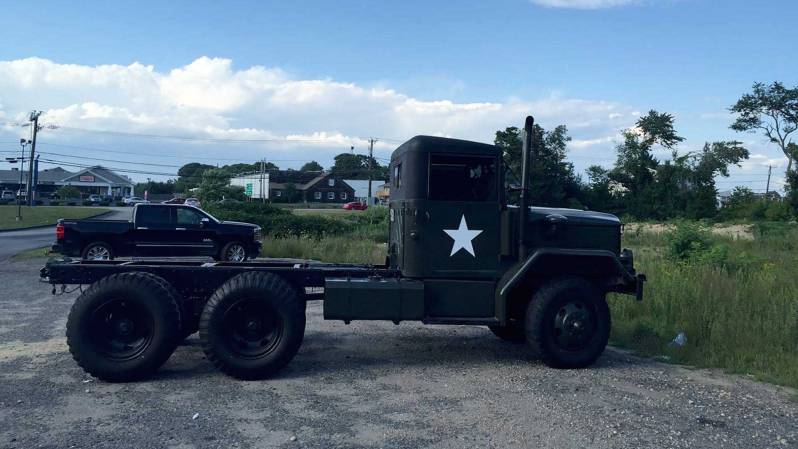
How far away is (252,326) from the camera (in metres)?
6.83

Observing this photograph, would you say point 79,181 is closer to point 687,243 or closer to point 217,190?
point 217,190

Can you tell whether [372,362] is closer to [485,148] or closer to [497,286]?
[497,286]

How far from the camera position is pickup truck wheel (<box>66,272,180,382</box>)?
21.5ft

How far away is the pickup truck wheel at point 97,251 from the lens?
55.2 ft

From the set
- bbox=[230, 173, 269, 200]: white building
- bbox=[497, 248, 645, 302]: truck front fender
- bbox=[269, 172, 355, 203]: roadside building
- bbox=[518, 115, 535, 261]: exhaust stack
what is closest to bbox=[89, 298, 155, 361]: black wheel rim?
bbox=[497, 248, 645, 302]: truck front fender

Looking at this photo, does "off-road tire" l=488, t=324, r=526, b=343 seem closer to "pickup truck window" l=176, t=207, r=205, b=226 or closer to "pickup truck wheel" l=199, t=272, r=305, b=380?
"pickup truck wheel" l=199, t=272, r=305, b=380

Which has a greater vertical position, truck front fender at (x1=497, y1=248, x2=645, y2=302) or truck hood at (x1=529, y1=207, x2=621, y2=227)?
truck hood at (x1=529, y1=207, x2=621, y2=227)

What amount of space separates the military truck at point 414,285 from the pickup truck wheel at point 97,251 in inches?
425

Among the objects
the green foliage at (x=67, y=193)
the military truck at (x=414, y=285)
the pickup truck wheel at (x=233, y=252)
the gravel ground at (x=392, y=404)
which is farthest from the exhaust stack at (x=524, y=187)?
the green foliage at (x=67, y=193)

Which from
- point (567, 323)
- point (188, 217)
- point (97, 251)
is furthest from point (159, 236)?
point (567, 323)

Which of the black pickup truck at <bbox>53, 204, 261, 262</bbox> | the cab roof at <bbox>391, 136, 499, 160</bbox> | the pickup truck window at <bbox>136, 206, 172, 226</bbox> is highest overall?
the cab roof at <bbox>391, 136, 499, 160</bbox>

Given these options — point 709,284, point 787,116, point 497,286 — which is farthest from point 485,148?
point 787,116

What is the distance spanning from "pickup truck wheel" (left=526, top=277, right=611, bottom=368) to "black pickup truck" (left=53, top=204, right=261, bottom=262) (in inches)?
492

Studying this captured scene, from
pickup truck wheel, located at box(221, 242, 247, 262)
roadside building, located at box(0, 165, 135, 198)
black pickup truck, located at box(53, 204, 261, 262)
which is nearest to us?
black pickup truck, located at box(53, 204, 261, 262)
